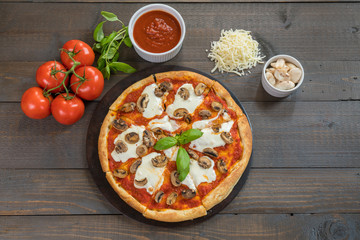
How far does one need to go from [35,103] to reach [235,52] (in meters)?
2.22

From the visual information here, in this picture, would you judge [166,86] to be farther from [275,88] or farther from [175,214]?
[175,214]

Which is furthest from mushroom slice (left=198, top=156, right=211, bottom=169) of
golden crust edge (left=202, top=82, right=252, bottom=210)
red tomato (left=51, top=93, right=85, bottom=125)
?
red tomato (left=51, top=93, right=85, bottom=125)

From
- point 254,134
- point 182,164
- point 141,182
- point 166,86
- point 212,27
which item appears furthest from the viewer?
point 212,27

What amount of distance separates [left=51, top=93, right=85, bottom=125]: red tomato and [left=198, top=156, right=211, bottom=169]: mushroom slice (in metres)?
1.37

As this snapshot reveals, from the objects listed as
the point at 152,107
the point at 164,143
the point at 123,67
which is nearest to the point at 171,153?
the point at 164,143

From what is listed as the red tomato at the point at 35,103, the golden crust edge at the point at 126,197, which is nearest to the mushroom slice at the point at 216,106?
the golden crust edge at the point at 126,197

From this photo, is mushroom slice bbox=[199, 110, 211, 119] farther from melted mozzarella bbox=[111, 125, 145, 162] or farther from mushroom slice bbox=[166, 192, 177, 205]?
mushroom slice bbox=[166, 192, 177, 205]

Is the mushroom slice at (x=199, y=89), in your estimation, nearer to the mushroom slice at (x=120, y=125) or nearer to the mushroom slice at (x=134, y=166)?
the mushroom slice at (x=120, y=125)

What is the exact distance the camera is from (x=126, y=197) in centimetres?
341

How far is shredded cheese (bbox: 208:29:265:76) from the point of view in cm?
383

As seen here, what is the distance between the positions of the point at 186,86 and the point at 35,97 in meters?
1.57

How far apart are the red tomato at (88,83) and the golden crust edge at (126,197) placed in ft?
2.93

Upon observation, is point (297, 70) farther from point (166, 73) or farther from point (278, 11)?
point (166, 73)

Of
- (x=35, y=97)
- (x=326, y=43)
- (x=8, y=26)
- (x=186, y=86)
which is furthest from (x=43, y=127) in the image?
(x=326, y=43)
